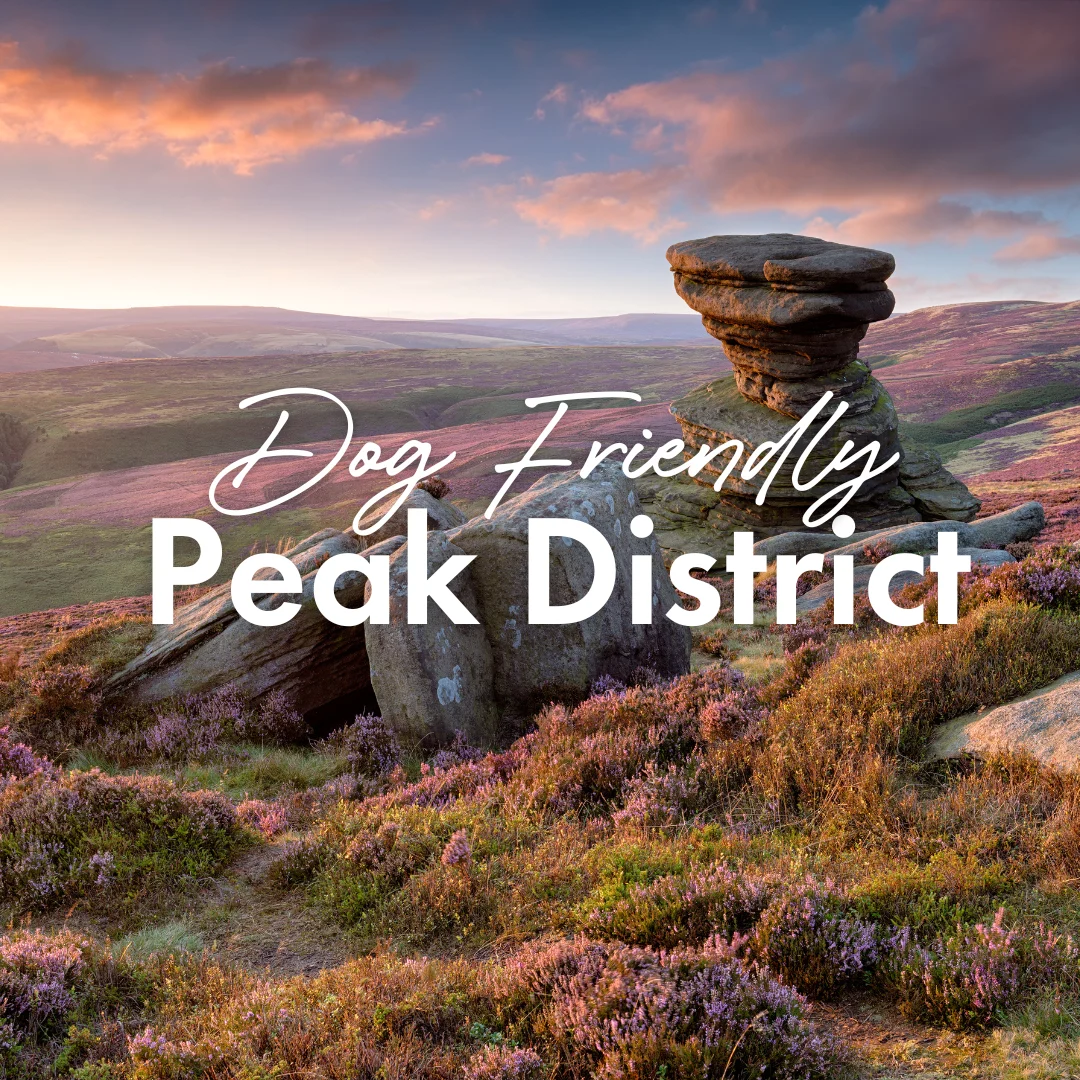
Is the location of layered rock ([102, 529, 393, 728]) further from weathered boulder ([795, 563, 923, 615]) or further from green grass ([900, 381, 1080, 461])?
green grass ([900, 381, 1080, 461])

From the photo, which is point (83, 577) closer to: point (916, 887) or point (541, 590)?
point (541, 590)

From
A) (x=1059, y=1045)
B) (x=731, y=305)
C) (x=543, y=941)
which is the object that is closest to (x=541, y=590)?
(x=543, y=941)

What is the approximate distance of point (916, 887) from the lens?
5.37 meters

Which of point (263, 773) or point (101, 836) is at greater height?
point (101, 836)

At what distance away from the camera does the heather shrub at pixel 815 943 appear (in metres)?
4.73

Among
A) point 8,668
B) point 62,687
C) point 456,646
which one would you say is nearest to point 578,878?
point 456,646

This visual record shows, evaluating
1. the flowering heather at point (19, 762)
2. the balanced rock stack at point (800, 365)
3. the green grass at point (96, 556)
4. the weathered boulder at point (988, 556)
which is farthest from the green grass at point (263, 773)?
the green grass at point (96, 556)

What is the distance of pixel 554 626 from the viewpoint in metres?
12.4

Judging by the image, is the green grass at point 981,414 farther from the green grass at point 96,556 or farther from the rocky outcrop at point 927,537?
the green grass at point 96,556

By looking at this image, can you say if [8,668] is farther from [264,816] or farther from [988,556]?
[988,556]

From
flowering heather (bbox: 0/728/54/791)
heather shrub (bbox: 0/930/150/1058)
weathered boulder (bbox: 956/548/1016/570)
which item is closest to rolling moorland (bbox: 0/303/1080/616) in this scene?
weathered boulder (bbox: 956/548/1016/570)

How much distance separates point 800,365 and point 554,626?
24.2 meters

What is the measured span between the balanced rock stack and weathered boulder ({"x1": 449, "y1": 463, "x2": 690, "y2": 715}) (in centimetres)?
2019

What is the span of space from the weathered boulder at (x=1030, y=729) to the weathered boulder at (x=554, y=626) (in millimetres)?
5777
